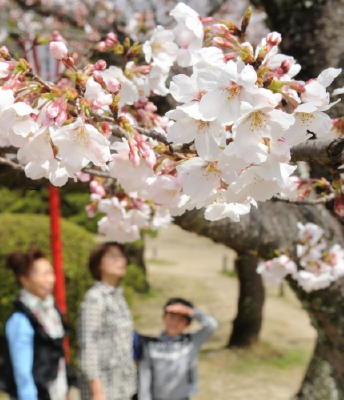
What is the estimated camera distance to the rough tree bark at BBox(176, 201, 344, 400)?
2949 mm

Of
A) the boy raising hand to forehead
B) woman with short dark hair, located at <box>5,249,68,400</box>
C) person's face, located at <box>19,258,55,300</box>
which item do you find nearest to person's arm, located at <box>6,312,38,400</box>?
woman with short dark hair, located at <box>5,249,68,400</box>

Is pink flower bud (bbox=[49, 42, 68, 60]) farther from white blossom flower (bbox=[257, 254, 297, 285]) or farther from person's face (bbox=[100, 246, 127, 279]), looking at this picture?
person's face (bbox=[100, 246, 127, 279])

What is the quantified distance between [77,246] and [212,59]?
604cm

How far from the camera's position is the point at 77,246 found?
23.2 ft

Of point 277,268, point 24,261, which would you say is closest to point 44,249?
point 24,261

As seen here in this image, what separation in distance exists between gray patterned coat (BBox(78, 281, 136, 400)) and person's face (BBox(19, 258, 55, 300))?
284 millimetres

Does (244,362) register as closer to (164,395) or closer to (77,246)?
(77,246)

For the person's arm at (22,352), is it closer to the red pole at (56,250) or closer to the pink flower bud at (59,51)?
the red pole at (56,250)

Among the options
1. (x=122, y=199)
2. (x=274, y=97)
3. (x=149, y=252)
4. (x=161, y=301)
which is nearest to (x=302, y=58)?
(x=122, y=199)

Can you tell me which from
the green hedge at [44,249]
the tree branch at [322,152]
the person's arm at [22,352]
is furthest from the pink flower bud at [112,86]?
the green hedge at [44,249]

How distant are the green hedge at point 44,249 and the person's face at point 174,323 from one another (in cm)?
279

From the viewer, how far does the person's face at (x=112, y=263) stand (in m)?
3.86

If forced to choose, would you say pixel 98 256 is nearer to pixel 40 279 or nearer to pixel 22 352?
pixel 40 279

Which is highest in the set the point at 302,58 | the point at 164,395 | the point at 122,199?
the point at 302,58
